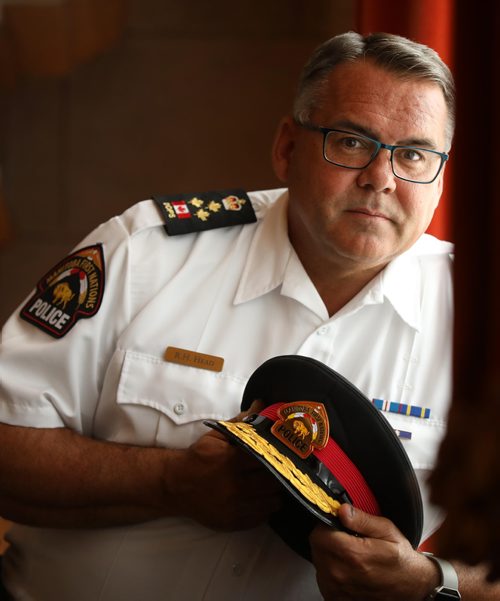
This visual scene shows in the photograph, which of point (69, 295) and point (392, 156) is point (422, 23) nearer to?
point (392, 156)

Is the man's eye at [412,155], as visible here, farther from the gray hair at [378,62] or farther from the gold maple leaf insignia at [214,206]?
the gold maple leaf insignia at [214,206]

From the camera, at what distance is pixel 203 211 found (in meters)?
1.55

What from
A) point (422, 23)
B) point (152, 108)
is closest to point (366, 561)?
point (422, 23)

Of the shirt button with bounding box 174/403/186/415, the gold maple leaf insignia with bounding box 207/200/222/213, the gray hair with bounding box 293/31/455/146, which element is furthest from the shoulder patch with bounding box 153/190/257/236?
the shirt button with bounding box 174/403/186/415

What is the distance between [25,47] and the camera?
319 centimetres

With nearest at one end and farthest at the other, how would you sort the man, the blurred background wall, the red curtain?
1. the man
2. the red curtain
3. the blurred background wall

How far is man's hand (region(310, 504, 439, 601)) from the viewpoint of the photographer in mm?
1105

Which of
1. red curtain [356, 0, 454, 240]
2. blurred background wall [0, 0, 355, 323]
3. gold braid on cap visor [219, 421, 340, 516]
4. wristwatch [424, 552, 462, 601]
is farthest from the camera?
blurred background wall [0, 0, 355, 323]

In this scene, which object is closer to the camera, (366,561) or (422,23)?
(366,561)

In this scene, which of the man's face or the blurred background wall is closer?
the man's face

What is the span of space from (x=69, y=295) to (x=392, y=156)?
593 mm

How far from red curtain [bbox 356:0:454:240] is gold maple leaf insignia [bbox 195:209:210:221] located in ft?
1.72

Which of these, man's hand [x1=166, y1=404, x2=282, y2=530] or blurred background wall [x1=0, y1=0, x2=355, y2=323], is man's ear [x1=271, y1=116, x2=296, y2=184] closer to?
man's hand [x1=166, y1=404, x2=282, y2=530]

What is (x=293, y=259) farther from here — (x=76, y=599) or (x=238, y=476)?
(x=76, y=599)
